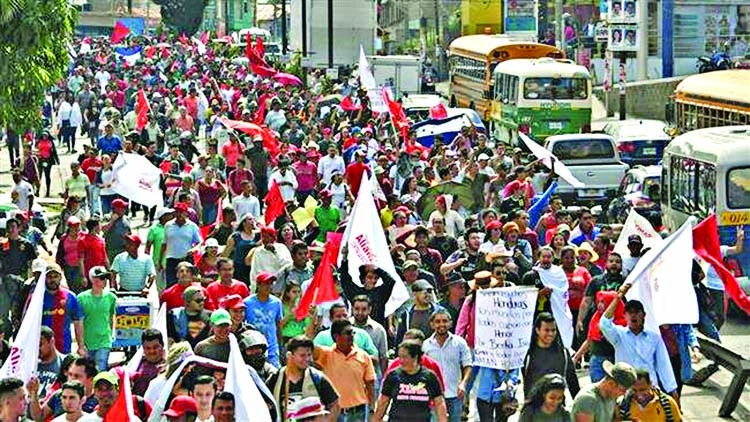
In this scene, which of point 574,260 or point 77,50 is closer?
Result: point 574,260

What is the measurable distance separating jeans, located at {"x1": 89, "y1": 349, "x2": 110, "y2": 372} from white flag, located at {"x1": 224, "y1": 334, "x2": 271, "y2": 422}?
14.4 feet

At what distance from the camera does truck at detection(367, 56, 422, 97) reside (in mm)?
51781

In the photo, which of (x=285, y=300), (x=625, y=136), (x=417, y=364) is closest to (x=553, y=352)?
(x=417, y=364)

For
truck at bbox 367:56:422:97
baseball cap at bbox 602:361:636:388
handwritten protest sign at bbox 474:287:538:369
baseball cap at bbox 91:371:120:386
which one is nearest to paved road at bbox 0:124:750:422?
handwritten protest sign at bbox 474:287:538:369

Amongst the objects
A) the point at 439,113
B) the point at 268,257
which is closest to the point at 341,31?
the point at 439,113

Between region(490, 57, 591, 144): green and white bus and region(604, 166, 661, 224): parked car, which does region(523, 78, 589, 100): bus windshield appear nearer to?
region(490, 57, 591, 144): green and white bus

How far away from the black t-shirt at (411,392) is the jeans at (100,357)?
3.71 meters

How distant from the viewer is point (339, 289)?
1602 centimetres

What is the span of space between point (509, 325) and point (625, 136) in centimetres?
2107

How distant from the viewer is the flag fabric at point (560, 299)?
48.8 ft

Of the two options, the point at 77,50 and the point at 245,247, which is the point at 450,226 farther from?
the point at 77,50

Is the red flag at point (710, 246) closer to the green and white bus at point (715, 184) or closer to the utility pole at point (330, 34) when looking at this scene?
the green and white bus at point (715, 184)

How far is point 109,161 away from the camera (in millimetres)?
24781

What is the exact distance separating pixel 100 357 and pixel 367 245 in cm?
221
